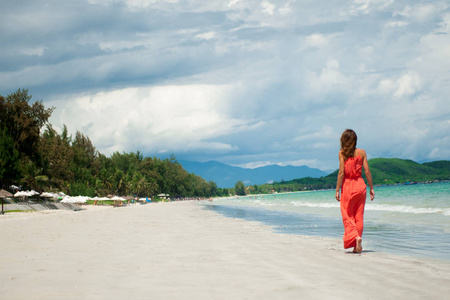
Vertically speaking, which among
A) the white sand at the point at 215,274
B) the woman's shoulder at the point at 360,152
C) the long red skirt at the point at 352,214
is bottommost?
the white sand at the point at 215,274

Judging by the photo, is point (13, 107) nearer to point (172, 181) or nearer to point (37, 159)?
point (37, 159)

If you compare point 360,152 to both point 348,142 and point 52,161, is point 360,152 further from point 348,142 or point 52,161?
point 52,161

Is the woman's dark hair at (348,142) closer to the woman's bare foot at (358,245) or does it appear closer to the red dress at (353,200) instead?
the red dress at (353,200)

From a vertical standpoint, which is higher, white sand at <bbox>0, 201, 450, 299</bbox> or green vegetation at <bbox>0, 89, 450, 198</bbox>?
green vegetation at <bbox>0, 89, 450, 198</bbox>

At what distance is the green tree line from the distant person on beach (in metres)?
44.4

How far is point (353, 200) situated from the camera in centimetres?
862

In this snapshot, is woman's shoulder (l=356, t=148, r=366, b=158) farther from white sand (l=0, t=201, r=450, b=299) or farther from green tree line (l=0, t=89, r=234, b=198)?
green tree line (l=0, t=89, r=234, b=198)

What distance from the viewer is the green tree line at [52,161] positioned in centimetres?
4778

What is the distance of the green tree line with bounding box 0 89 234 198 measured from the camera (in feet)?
157

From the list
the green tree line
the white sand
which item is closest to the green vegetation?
the green tree line

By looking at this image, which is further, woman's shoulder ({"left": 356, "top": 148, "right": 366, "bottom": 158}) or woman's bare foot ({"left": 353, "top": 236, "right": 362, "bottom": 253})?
woman's shoulder ({"left": 356, "top": 148, "right": 366, "bottom": 158})

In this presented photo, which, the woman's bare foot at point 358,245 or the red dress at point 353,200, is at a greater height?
the red dress at point 353,200

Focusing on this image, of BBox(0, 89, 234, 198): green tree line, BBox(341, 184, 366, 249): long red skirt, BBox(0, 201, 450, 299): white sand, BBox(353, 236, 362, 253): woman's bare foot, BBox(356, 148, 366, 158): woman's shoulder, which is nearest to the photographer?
BBox(0, 201, 450, 299): white sand

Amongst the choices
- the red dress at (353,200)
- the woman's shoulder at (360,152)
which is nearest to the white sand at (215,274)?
the red dress at (353,200)
